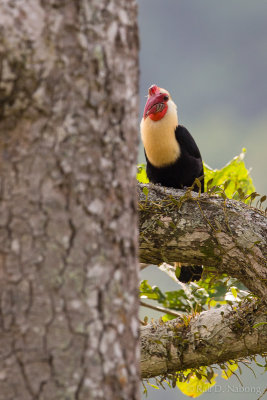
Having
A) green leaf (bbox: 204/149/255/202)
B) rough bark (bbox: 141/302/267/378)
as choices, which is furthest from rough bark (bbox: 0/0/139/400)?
green leaf (bbox: 204/149/255/202)

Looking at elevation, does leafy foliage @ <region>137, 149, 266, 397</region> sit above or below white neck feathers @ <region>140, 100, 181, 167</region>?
below

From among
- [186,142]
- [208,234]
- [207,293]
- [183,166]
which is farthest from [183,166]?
[208,234]

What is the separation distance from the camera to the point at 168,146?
298 centimetres

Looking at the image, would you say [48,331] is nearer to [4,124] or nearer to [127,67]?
[4,124]

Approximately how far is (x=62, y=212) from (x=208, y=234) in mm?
1068

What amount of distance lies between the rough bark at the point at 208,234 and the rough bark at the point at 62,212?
0.97 m

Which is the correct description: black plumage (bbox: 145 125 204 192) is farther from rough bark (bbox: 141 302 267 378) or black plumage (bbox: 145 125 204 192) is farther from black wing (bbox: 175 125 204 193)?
rough bark (bbox: 141 302 267 378)

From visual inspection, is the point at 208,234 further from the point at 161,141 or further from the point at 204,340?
the point at 161,141

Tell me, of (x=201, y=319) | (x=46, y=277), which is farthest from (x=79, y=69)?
(x=201, y=319)

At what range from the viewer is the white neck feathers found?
2.97 m

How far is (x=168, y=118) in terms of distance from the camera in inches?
119

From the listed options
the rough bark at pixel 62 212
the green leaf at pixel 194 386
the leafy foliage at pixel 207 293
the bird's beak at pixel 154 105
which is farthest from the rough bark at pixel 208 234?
A: the bird's beak at pixel 154 105

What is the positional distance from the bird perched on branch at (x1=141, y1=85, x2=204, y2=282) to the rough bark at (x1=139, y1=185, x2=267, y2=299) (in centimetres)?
99

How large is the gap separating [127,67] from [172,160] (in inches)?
78.7
